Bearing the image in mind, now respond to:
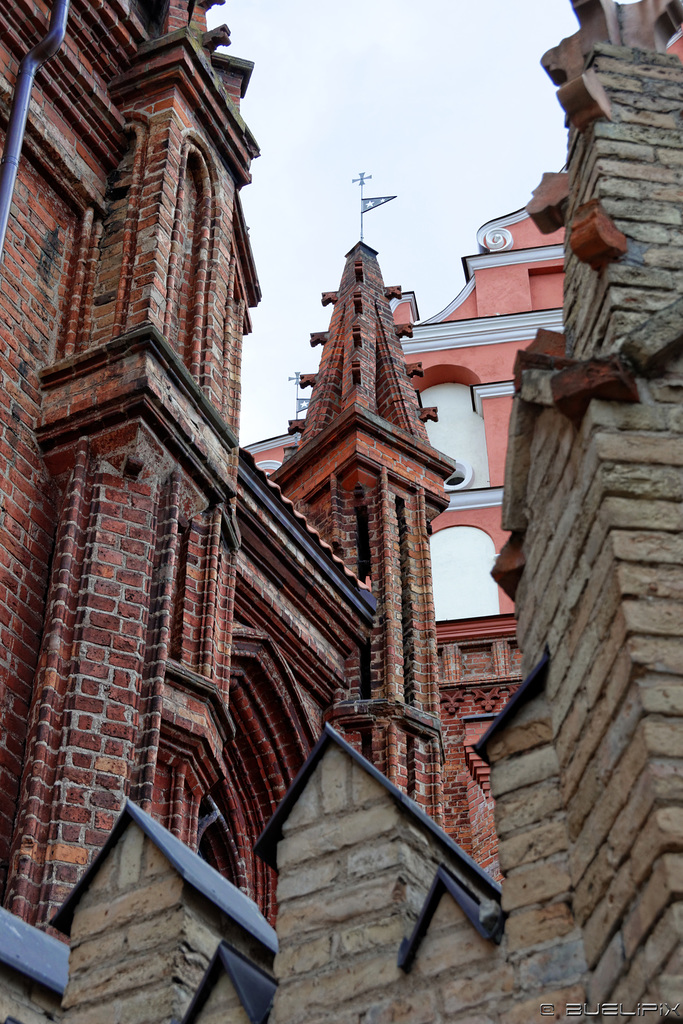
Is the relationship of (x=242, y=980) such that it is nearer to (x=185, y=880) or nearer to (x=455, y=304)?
(x=185, y=880)

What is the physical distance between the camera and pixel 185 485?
8.56 meters

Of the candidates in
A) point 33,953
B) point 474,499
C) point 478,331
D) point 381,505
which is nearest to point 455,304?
point 478,331

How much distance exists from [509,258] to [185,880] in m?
18.1

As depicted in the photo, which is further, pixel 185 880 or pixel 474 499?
pixel 474 499

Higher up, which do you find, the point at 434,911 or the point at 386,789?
the point at 386,789

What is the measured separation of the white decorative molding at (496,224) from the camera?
2233cm

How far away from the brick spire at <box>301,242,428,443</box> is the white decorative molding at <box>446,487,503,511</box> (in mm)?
3392

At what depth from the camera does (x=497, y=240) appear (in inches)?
878

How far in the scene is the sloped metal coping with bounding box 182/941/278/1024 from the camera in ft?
15.0

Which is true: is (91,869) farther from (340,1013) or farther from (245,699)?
(245,699)

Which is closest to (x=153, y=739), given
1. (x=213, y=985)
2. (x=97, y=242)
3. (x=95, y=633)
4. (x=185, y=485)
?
(x=95, y=633)

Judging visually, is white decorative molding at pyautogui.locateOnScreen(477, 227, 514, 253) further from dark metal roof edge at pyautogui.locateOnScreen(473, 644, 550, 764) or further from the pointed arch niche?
dark metal roof edge at pyautogui.locateOnScreen(473, 644, 550, 764)

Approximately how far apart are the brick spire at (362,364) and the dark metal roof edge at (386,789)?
9023mm

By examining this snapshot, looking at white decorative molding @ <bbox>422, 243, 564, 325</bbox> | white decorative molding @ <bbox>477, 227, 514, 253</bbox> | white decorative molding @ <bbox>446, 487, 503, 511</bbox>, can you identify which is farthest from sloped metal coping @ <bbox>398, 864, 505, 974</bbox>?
white decorative molding @ <bbox>477, 227, 514, 253</bbox>
